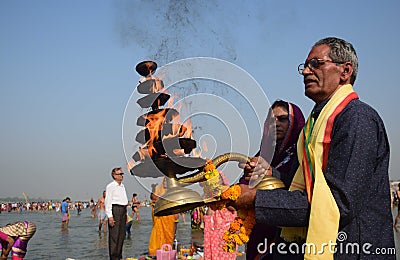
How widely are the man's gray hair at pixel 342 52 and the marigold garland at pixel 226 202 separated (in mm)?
784

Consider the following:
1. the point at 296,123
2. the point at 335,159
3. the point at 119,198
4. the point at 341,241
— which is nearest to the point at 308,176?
the point at 335,159

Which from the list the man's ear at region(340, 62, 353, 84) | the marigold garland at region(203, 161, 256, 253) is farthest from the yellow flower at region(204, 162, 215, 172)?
the man's ear at region(340, 62, 353, 84)

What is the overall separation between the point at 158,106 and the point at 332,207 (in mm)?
1662

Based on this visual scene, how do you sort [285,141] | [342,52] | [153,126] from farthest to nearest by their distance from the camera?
[285,141], [153,126], [342,52]

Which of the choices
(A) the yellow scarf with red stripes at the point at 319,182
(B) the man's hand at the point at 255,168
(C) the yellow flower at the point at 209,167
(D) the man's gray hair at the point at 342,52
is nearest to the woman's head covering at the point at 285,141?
(B) the man's hand at the point at 255,168

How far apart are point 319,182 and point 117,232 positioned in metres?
7.10

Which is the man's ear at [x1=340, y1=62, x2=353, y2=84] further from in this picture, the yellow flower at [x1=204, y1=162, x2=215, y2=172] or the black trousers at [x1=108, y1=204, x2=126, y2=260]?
the black trousers at [x1=108, y1=204, x2=126, y2=260]

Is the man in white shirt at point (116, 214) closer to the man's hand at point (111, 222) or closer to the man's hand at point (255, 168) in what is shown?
the man's hand at point (111, 222)

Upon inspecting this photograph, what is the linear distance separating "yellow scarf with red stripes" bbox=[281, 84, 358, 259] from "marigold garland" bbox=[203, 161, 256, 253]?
0.25 metres

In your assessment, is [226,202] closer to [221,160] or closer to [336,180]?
[221,160]

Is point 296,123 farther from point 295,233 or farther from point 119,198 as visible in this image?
point 119,198

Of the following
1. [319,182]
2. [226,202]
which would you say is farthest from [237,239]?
[319,182]

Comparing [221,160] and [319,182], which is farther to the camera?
[221,160]

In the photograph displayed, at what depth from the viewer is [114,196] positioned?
8.56 m
